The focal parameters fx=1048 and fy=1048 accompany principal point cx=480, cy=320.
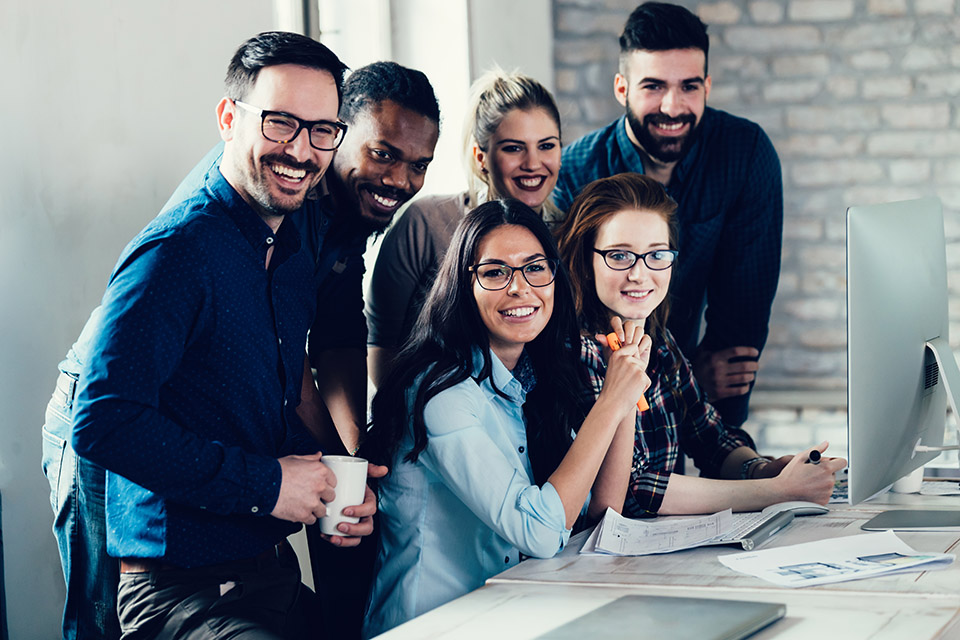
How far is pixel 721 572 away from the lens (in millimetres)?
1451

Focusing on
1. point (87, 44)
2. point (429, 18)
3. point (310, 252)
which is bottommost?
point (310, 252)

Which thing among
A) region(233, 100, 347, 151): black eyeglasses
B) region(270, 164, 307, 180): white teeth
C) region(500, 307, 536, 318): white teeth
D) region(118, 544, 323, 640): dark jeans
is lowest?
region(118, 544, 323, 640): dark jeans

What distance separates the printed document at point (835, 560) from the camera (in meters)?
1.40

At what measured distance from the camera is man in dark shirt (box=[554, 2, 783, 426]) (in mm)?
2613

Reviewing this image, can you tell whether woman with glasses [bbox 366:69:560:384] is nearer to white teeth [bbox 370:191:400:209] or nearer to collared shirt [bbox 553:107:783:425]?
white teeth [bbox 370:191:400:209]

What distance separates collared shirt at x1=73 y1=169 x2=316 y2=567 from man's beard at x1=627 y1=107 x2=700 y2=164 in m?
1.21

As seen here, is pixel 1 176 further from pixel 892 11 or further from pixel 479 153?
pixel 892 11

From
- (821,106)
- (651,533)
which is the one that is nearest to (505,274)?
(651,533)

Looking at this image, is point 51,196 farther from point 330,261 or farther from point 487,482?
point 487,482

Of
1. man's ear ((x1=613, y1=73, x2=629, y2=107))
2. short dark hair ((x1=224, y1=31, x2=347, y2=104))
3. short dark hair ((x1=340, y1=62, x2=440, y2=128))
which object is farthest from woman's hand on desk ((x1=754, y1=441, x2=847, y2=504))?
man's ear ((x1=613, y1=73, x2=629, y2=107))

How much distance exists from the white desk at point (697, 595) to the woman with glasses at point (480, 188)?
890 millimetres

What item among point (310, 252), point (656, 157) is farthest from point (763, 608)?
point (656, 157)

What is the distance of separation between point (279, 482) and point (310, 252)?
579 mm

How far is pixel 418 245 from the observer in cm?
237
